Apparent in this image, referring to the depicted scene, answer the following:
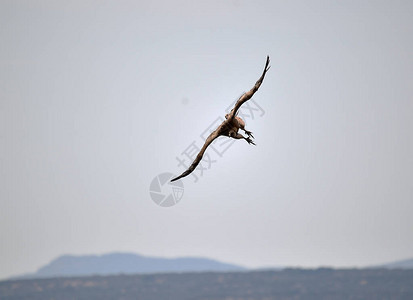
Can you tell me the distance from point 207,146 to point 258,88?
4.48 metres

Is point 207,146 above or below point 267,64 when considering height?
below

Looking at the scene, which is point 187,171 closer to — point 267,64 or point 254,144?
point 254,144

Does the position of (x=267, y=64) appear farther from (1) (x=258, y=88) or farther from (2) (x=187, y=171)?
(2) (x=187, y=171)

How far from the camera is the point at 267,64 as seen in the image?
54.9 meters

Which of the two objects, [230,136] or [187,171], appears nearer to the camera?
[187,171]

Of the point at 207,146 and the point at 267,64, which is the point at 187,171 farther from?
the point at 267,64

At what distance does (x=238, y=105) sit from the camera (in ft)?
182

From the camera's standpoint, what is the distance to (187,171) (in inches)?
2074

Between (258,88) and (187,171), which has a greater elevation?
(258,88)

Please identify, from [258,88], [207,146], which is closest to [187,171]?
[207,146]

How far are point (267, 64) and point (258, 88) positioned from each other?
1.57m

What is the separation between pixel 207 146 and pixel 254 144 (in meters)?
2.67

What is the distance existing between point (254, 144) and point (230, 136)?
3.21 m

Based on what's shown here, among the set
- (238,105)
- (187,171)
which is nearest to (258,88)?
(238,105)
